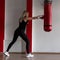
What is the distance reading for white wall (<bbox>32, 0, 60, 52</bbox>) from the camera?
8461 mm

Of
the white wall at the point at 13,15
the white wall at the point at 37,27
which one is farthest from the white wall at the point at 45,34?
the white wall at the point at 13,15

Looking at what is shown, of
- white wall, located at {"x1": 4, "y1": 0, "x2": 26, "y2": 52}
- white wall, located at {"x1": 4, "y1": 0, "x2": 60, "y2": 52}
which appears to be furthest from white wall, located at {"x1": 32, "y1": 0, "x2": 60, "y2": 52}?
white wall, located at {"x1": 4, "y1": 0, "x2": 26, "y2": 52}

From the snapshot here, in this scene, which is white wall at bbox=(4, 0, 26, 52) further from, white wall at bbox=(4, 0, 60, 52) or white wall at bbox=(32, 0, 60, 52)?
white wall at bbox=(32, 0, 60, 52)

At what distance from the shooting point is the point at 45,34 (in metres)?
8.51

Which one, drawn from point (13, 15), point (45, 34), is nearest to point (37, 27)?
point (45, 34)

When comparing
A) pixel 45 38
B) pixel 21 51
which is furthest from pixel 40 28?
pixel 21 51

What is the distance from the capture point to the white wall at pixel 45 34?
846cm

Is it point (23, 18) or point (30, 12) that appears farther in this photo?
point (30, 12)

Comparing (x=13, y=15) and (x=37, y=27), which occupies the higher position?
(x=13, y=15)

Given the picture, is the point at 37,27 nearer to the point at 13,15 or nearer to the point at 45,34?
the point at 45,34

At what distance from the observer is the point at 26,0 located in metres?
8.44

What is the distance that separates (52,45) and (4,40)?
1.50 m

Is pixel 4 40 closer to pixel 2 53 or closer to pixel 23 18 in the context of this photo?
pixel 2 53

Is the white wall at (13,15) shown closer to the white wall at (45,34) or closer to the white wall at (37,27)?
the white wall at (37,27)
